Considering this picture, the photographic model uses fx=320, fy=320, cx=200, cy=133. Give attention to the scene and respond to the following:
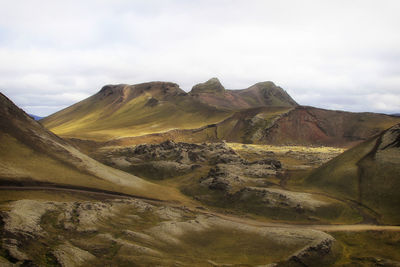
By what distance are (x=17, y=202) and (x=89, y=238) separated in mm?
12765

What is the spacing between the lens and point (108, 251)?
38438mm

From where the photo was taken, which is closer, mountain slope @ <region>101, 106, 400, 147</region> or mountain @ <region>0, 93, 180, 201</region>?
mountain @ <region>0, 93, 180, 201</region>

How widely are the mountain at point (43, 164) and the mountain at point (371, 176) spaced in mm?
38056

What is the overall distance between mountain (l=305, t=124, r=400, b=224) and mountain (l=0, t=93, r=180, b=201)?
3806 cm

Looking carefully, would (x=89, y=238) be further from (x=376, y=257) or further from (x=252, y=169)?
(x=252, y=169)

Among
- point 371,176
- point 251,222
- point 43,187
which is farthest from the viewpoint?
point 371,176

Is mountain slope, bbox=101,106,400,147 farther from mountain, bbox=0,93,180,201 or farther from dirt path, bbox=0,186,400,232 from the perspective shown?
dirt path, bbox=0,186,400,232

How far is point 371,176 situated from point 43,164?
66.1 m

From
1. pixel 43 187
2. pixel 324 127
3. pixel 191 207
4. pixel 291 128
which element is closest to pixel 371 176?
pixel 191 207

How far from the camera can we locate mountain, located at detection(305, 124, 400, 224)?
193 ft

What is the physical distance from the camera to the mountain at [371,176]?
5878cm

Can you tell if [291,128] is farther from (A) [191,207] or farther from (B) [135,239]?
(B) [135,239]

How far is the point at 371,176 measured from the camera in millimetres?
66500

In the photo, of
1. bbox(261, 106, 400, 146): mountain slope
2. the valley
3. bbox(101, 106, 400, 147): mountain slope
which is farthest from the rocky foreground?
bbox(261, 106, 400, 146): mountain slope
